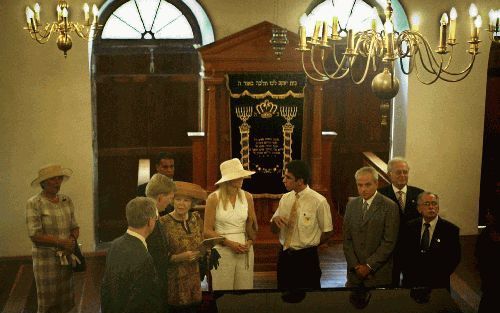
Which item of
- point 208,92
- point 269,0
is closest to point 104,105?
point 208,92

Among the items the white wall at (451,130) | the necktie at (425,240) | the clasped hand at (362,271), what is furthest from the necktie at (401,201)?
the white wall at (451,130)

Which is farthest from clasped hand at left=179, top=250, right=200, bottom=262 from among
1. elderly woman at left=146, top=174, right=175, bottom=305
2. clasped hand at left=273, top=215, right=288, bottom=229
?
clasped hand at left=273, top=215, right=288, bottom=229

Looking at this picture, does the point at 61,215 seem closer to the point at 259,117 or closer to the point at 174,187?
the point at 174,187

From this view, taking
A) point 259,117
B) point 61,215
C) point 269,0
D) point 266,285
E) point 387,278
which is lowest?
point 266,285

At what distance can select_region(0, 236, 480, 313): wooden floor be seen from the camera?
7316 millimetres

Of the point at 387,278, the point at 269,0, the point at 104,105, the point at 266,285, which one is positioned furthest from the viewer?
the point at 104,105

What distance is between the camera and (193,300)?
5453 mm

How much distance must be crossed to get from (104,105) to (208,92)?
1.86 meters

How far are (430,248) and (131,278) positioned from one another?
2.49 metres

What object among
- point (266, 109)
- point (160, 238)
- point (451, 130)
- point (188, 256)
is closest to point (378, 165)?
point (451, 130)

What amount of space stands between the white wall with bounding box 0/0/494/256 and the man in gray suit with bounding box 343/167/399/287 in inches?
144

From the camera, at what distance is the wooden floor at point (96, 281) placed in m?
7.32

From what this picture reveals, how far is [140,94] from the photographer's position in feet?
32.6

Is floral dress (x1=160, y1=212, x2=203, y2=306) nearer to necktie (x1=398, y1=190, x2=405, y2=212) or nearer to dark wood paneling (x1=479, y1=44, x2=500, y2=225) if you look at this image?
necktie (x1=398, y1=190, x2=405, y2=212)
